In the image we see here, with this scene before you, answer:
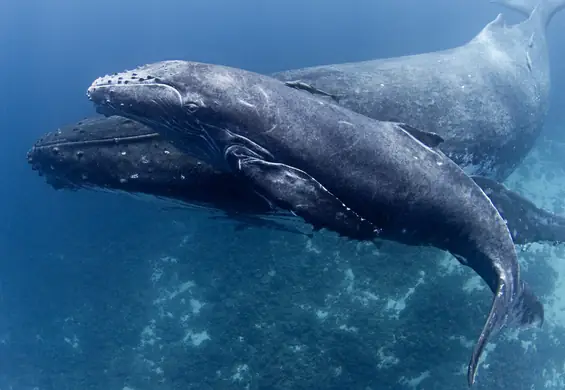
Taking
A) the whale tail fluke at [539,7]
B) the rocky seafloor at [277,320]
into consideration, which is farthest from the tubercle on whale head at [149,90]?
the whale tail fluke at [539,7]

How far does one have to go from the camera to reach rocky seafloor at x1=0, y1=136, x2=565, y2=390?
1636 centimetres

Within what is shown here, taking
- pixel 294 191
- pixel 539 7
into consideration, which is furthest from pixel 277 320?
pixel 539 7

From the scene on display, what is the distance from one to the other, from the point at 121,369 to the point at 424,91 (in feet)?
53.5

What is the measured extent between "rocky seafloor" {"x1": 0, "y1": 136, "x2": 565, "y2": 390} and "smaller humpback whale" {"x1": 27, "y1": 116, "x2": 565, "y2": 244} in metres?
8.88

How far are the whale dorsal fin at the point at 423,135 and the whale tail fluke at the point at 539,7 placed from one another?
58.0 ft

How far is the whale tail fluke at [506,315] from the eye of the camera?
26.1 feet

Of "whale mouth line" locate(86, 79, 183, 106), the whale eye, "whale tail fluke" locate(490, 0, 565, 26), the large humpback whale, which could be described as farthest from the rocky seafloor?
"whale mouth line" locate(86, 79, 183, 106)

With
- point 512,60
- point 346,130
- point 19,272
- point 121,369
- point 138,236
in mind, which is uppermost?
point 512,60

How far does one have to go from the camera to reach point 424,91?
1136 cm

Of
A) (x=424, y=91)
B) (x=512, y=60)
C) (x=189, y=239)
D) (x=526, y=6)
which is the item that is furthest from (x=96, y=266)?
(x=526, y=6)

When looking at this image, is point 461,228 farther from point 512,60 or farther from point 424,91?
point 512,60

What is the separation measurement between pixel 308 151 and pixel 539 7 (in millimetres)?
21967

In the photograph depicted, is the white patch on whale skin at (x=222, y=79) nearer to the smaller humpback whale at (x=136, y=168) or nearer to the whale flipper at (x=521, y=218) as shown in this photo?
the smaller humpback whale at (x=136, y=168)

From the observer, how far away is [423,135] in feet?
27.3
